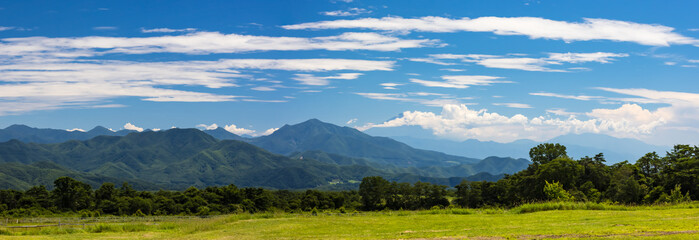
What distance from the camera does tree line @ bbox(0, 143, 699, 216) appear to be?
67.3 metres

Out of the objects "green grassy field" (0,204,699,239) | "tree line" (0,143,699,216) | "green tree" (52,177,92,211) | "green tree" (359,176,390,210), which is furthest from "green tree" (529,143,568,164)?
"green tree" (52,177,92,211)

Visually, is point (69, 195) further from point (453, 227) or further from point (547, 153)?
point (453, 227)

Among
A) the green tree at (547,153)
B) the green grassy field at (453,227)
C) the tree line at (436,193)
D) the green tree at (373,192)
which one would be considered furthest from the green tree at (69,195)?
the green tree at (547,153)

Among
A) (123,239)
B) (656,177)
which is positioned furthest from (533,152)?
(123,239)

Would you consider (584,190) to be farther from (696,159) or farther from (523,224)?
(523,224)

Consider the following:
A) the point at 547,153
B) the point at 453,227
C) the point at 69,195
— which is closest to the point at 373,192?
the point at 547,153

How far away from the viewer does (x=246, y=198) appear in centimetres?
12069

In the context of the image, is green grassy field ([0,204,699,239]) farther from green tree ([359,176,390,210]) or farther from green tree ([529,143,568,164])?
green tree ([359,176,390,210])

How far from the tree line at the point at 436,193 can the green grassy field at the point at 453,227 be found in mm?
35227

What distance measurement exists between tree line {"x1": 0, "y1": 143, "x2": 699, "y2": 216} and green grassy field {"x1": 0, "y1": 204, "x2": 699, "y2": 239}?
3523 cm

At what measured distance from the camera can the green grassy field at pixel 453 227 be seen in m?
22.9

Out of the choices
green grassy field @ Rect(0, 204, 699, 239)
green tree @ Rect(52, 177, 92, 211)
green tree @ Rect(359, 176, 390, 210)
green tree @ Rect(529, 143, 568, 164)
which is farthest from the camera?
green tree @ Rect(359, 176, 390, 210)

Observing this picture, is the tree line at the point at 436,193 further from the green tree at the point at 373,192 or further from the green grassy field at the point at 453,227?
the green grassy field at the point at 453,227

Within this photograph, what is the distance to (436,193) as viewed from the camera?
124 metres
